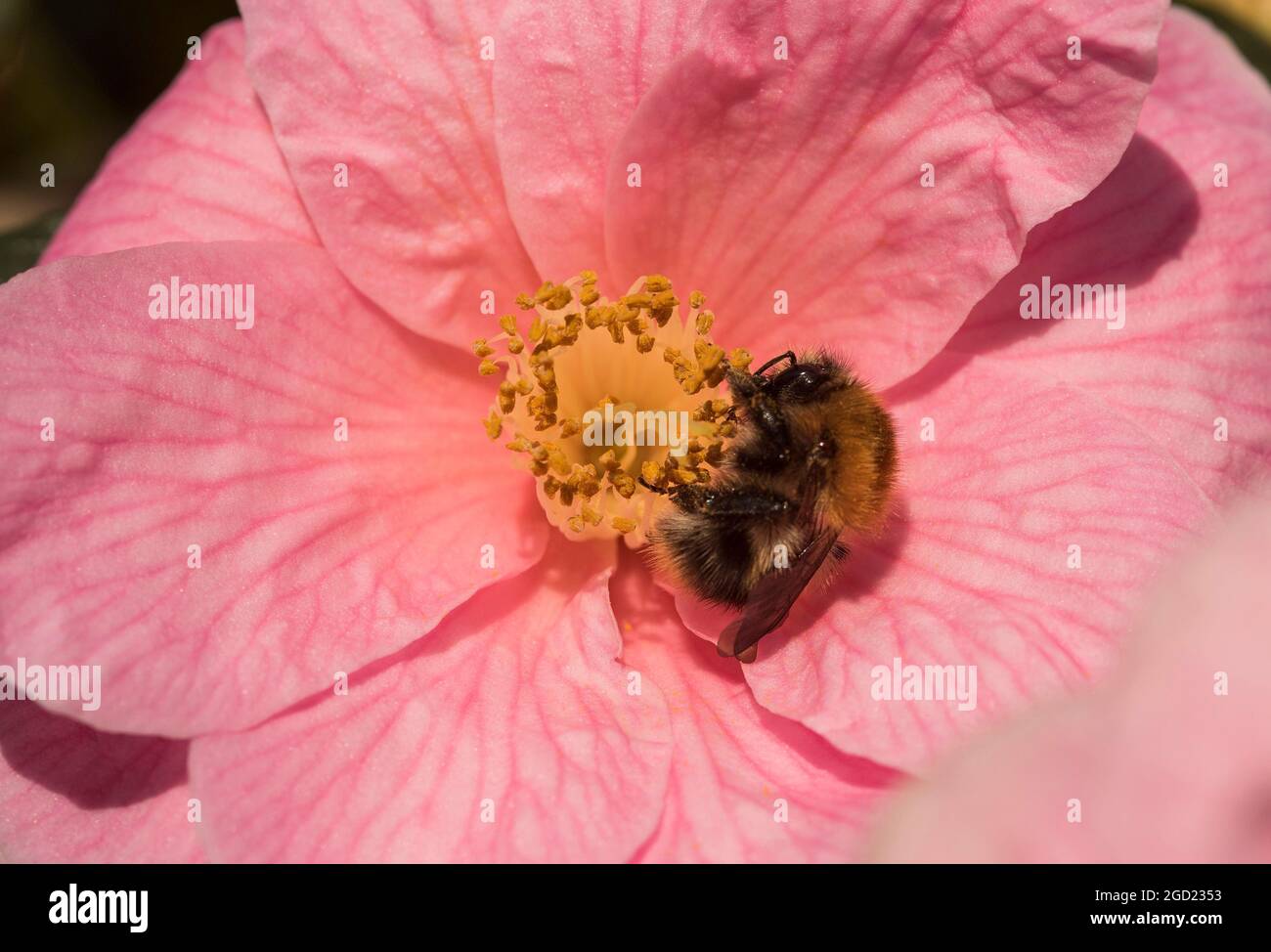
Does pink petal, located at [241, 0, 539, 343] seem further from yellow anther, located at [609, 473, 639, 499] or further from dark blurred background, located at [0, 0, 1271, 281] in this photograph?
dark blurred background, located at [0, 0, 1271, 281]

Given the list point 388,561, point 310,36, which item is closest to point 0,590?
point 388,561

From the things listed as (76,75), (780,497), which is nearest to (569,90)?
(780,497)

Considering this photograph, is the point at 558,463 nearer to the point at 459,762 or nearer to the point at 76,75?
the point at 459,762

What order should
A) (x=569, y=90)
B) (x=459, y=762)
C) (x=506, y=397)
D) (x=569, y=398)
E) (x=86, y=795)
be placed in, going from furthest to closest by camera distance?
(x=569, y=398) → (x=506, y=397) → (x=569, y=90) → (x=86, y=795) → (x=459, y=762)

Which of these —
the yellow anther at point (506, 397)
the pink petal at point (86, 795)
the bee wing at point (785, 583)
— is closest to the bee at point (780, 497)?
the bee wing at point (785, 583)

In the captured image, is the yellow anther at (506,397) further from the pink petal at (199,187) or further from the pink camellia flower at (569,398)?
the pink petal at (199,187)

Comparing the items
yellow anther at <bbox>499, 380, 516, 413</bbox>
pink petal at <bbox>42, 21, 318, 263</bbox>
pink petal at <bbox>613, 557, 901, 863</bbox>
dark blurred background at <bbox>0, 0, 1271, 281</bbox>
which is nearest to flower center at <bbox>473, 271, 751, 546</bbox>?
yellow anther at <bbox>499, 380, 516, 413</bbox>

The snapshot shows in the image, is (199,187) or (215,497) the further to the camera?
(199,187)

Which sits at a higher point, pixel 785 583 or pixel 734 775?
pixel 785 583

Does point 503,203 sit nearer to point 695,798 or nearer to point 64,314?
point 64,314
